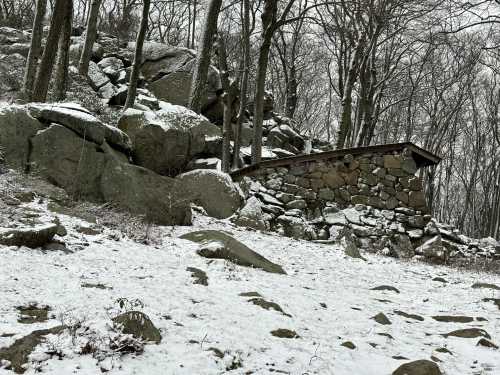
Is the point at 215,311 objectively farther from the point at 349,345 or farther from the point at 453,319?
the point at 453,319

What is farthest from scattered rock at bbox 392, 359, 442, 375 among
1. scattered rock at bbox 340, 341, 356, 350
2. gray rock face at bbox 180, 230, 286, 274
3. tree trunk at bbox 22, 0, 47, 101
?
tree trunk at bbox 22, 0, 47, 101

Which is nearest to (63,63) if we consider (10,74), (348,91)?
(10,74)

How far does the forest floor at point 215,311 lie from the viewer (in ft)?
10.3

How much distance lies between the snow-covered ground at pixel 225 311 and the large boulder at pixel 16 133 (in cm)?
186

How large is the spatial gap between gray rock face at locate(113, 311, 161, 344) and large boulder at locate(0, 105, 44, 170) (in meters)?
4.81

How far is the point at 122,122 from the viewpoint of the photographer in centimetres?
930

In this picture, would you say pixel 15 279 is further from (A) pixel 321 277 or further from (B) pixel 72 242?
(A) pixel 321 277

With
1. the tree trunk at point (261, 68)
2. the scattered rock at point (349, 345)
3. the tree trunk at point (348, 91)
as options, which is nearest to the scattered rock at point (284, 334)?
the scattered rock at point (349, 345)

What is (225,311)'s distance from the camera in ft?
13.7

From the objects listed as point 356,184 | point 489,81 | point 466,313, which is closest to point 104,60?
point 356,184

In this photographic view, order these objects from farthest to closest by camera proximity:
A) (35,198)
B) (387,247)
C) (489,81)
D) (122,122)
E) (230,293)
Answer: (489,81), (387,247), (122,122), (35,198), (230,293)

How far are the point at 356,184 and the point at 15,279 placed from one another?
28.5 ft

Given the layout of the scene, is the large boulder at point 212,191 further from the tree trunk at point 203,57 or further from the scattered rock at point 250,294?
the scattered rock at point 250,294

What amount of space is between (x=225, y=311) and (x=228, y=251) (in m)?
1.97
